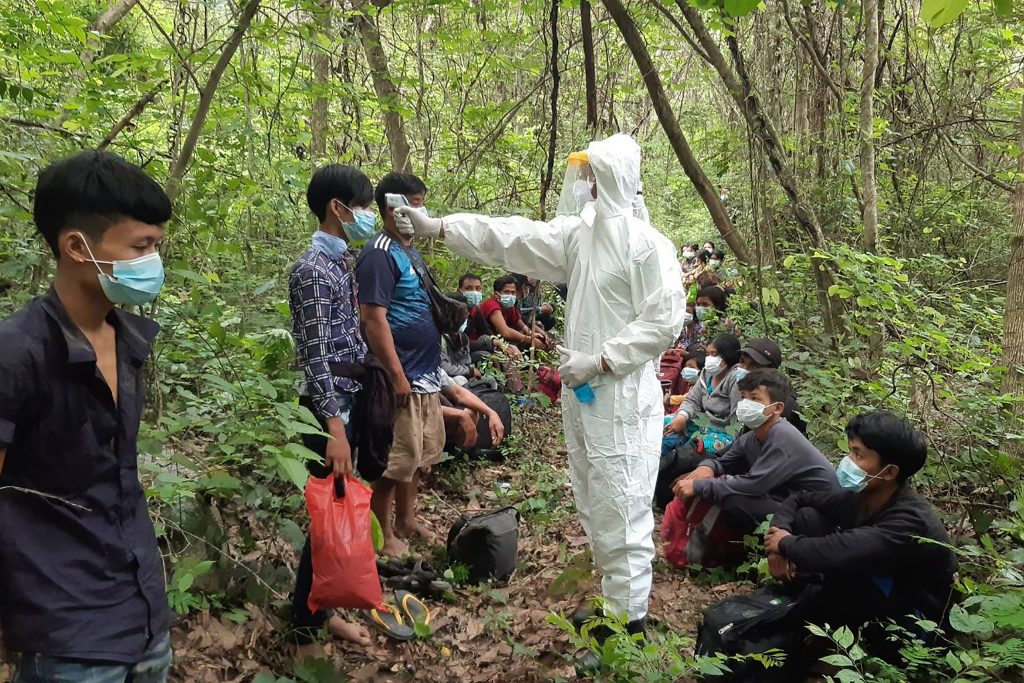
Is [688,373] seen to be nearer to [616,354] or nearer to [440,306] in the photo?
[440,306]

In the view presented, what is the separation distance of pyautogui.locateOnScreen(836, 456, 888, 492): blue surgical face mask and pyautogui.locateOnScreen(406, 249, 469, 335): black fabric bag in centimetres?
191

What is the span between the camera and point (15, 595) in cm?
133

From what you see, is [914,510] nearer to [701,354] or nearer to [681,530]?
Answer: [681,530]

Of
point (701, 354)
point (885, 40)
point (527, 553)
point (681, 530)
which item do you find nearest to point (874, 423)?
point (681, 530)

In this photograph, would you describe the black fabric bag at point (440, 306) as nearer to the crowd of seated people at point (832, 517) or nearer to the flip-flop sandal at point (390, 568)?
the flip-flop sandal at point (390, 568)

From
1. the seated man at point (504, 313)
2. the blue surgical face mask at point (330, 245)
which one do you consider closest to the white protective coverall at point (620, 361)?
the blue surgical face mask at point (330, 245)

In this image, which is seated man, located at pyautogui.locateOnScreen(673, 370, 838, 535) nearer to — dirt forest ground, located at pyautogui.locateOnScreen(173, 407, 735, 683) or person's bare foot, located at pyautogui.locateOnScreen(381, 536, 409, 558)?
dirt forest ground, located at pyautogui.locateOnScreen(173, 407, 735, 683)

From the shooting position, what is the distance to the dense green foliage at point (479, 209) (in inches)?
106

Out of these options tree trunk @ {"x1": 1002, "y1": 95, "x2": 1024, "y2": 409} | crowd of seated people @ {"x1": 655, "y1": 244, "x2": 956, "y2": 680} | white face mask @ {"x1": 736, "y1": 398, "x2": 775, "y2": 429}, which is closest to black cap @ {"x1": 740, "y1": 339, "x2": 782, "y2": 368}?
crowd of seated people @ {"x1": 655, "y1": 244, "x2": 956, "y2": 680}

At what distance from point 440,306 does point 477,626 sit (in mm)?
1529

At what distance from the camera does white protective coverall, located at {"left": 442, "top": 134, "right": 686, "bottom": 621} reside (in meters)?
2.92

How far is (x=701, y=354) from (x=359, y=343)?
12.3 ft

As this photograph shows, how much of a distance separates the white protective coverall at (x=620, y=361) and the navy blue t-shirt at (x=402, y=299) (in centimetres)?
75

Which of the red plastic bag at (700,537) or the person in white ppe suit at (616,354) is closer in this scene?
the person in white ppe suit at (616,354)
